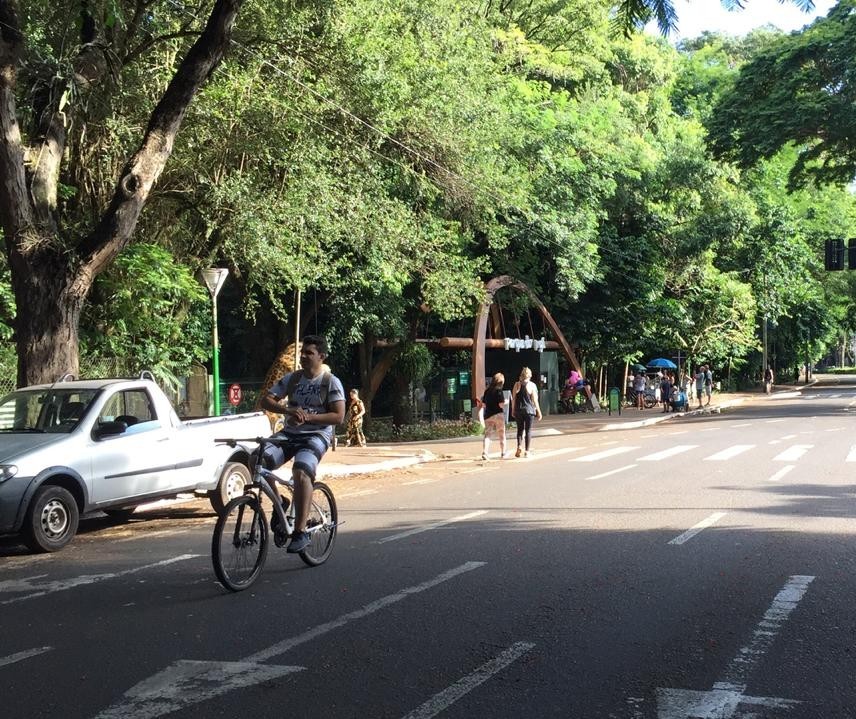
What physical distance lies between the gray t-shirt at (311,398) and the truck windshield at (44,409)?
346cm

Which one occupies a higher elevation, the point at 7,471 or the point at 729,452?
the point at 7,471

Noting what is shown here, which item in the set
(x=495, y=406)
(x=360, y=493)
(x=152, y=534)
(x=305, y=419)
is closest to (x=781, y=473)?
(x=495, y=406)

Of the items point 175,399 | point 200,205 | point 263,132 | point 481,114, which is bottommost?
point 175,399

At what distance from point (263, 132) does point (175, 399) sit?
29.4ft

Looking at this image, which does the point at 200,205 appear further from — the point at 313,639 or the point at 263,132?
the point at 313,639

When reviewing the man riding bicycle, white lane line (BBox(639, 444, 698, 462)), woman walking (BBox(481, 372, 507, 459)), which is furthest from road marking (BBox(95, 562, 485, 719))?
white lane line (BBox(639, 444, 698, 462))

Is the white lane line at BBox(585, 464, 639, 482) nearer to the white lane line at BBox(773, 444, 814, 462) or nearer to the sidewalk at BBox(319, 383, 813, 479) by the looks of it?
the white lane line at BBox(773, 444, 814, 462)

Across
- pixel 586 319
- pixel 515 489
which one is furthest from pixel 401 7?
pixel 586 319

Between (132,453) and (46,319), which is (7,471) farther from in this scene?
(46,319)

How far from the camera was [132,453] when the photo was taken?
34.7 feet

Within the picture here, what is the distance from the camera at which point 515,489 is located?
13.8 metres

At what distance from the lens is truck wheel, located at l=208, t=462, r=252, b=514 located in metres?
11.8

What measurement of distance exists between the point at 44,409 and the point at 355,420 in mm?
13384

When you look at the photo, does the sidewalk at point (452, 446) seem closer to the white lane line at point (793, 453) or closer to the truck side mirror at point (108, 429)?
the truck side mirror at point (108, 429)
